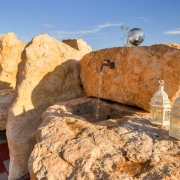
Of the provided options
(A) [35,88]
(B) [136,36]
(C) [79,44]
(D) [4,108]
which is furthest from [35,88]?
(C) [79,44]

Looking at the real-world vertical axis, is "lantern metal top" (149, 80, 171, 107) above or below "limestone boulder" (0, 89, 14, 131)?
above

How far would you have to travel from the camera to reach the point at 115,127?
294 centimetres

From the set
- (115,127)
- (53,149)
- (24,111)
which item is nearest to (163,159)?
(115,127)

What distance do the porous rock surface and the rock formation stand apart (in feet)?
6.58

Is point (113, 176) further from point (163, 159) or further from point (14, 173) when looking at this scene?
point (14, 173)

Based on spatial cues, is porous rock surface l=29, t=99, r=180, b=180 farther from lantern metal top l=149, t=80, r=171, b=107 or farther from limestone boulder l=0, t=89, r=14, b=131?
limestone boulder l=0, t=89, r=14, b=131

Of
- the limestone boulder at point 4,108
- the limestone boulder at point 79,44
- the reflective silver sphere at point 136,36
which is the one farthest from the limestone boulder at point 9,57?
the reflective silver sphere at point 136,36

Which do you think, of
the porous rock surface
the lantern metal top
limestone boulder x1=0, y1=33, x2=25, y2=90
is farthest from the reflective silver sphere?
limestone boulder x1=0, y1=33, x2=25, y2=90

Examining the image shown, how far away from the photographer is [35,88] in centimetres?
488

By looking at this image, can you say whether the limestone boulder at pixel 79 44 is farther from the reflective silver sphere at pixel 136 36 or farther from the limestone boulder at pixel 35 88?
the reflective silver sphere at pixel 136 36

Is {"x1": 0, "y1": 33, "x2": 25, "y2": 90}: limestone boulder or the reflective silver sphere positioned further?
{"x1": 0, "y1": 33, "x2": 25, "y2": 90}: limestone boulder

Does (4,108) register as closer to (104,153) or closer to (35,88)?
(35,88)

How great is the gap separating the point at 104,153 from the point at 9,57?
28.2 feet

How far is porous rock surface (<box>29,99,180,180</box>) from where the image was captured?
1930mm
